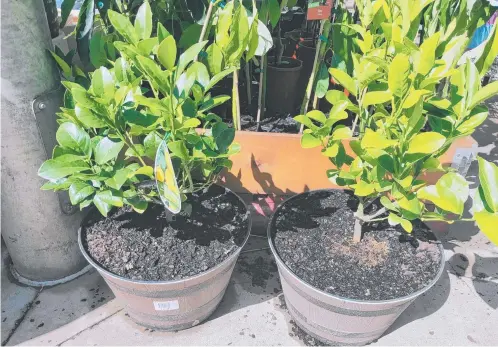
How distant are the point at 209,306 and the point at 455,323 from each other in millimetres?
814

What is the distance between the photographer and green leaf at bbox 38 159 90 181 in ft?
2.97

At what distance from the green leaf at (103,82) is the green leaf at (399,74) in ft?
1.98

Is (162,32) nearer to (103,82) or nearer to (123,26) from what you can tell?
(123,26)

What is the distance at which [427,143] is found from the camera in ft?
2.78

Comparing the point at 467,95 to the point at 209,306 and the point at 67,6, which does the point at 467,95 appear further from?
the point at 67,6

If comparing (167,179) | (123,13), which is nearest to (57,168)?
(167,179)

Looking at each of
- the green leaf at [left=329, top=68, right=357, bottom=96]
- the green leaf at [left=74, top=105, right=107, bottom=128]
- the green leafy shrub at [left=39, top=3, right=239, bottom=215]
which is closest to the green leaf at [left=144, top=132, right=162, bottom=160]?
the green leafy shrub at [left=39, top=3, right=239, bottom=215]

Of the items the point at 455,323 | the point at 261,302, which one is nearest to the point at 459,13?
the point at 455,323

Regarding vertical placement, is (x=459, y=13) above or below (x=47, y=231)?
above

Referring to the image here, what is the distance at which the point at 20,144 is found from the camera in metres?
1.17

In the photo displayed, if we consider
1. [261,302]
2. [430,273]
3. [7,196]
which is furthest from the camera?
[261,302]

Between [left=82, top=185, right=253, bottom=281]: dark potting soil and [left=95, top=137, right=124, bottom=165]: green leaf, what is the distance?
0.34 meters

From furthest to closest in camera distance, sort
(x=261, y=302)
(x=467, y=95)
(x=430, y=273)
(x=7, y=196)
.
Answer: (x=261, y=302) < (x=7, y=196) < (x=430, y=273) < (x=467, y=95)

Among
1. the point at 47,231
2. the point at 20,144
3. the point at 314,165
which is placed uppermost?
the point at 20,144
